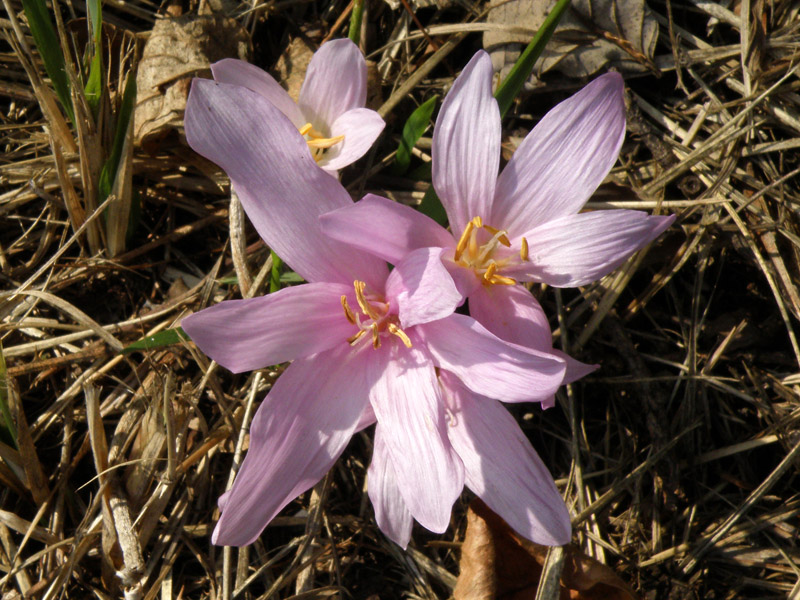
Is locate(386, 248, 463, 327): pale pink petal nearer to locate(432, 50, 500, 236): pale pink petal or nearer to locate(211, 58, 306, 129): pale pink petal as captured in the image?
locate(432, 50, 500, 236): pale pink petal

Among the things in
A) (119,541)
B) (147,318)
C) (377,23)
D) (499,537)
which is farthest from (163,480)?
(377,23)

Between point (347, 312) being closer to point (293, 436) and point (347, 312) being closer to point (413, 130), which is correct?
point (293, 436)

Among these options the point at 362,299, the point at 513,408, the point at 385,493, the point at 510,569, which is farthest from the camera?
the point at 513,408

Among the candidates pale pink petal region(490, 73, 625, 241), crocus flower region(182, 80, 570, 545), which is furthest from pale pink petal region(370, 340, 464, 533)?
pale pink petal region(490, 73, 625, 241)

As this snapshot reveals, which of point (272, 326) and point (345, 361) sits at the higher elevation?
point (272, 326)

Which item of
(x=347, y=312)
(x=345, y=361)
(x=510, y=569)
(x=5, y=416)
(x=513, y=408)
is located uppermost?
(x=347, y=312)

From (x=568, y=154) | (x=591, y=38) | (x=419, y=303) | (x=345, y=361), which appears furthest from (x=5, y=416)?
(x=591, y=38)

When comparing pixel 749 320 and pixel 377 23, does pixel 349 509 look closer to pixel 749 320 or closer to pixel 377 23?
pixel 749 320
